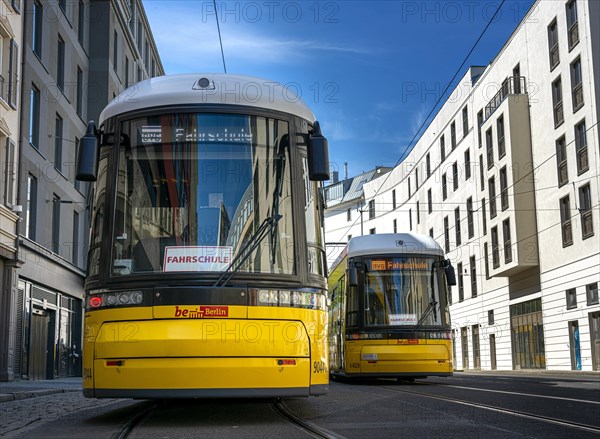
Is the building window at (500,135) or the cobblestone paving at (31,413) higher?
the building window at (500,135)

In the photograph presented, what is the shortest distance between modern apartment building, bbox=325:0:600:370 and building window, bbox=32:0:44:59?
64.5 ft

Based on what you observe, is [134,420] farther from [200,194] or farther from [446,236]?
[446,236]

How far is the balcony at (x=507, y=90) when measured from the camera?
133 feet

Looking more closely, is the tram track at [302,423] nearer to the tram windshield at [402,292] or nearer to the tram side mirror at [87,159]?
the tram side mirror at [87,159]

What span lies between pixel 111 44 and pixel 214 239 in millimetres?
28367

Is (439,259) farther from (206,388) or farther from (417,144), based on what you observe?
(417,144)

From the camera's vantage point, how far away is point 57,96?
28344 millimetres

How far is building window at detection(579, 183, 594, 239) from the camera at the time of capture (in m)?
32.0

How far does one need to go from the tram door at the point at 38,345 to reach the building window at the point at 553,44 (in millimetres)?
22932

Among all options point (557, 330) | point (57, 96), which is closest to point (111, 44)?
point (57, 96)

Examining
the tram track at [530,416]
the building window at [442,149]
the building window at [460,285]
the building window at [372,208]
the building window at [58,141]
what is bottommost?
the tram track at [530,416]

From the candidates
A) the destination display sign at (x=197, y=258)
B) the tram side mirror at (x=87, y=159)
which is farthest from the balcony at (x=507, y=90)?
the destination display sign at (x=197, y=258)

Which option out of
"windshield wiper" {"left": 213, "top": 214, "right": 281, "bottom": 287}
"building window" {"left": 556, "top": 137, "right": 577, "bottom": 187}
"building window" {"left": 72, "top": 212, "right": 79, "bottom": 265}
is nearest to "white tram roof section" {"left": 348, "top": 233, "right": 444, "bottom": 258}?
"windshield wiper" {"left": 213, "top": 214, "right": 281, "bottom": 287}

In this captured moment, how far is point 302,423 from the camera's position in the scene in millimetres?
8047
